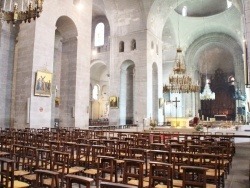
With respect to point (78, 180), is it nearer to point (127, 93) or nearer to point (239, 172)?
point (239, 172)

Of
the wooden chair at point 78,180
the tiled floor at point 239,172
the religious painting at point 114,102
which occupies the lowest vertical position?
the tiled floor at point 239,172

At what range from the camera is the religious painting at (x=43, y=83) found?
12.8 m

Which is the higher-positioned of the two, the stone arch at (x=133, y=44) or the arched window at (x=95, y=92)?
the stone arch at (x=133, y=44)

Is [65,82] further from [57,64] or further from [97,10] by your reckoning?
[97,10]

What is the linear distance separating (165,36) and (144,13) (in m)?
8.19

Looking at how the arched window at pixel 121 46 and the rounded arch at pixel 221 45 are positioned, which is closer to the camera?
the arched window at pixel 121 46

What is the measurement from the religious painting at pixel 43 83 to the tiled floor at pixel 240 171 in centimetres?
1022

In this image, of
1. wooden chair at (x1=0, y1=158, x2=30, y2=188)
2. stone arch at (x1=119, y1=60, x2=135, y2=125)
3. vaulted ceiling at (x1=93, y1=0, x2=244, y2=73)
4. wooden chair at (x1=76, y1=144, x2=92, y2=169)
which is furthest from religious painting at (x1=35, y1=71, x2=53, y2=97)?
vaulted ceiling at (x1=93, y1=0, x2=244, y2=73)

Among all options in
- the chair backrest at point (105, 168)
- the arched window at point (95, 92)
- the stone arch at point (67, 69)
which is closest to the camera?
the chair backrest at point (105, 168)

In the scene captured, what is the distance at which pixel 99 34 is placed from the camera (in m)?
27.4

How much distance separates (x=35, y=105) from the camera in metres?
12.7

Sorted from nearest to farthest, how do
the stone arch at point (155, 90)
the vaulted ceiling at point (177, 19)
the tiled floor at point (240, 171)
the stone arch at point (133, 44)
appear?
1. the tiled floor at point (240, 171)
2. the vaulted ceiling at point (177, 19)
3. the stone arch at point (133, 44)
4. the stone arch at point (155, 90)

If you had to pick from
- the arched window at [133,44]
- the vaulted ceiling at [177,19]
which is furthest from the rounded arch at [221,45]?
the arched window at [133,44]

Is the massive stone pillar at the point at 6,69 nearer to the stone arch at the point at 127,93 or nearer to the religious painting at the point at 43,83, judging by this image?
the religious painting at the point at 43,83
